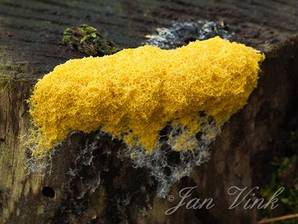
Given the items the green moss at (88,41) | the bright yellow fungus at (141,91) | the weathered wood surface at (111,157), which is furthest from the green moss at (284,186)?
the green moss at (88,41)

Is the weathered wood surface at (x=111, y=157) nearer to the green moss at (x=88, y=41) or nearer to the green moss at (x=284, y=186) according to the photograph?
the green moss at (x=88, y=41)

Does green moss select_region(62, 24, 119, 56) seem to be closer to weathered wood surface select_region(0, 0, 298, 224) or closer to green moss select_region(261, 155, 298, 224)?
weathered wood surface select_region(0, 0, 298, 224)

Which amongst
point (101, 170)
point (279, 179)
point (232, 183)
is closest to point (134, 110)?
point (101, 170)

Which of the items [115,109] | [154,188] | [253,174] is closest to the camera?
[115,109]

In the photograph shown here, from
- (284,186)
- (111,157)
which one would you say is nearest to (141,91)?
(111,157)

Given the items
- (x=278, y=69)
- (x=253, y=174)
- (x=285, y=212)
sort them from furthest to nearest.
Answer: (x=285, y=212) → (x=253, y=174) → (x=278, y=69)

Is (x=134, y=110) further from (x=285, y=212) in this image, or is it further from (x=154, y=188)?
(x=285, y=212)

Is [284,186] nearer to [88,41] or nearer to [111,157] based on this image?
[111,157]
